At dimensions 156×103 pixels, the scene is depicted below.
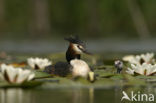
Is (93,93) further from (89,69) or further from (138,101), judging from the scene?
(89,69)

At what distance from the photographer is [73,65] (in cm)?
888

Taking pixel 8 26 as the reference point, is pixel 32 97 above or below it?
below

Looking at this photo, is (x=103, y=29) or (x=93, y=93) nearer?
(x=93, y=93)

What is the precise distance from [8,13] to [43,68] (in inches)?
767

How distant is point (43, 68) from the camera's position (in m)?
10.1

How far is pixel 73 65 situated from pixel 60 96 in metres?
1.68

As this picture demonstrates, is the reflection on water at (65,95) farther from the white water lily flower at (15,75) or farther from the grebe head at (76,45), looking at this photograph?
the grebe head at (76,45)

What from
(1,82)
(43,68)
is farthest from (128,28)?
(1,82)

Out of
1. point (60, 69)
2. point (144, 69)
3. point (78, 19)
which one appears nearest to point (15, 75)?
point (60, 69)

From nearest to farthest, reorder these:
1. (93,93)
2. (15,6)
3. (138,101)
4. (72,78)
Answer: (138,101), (93,93), (72,78), (15,6)

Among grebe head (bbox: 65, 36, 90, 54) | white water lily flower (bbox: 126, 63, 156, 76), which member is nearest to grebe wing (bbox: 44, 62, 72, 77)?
grebe head (bbox: 65, 36, 90, 54)

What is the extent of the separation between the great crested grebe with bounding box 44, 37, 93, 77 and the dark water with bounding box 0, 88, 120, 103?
1.93 ft

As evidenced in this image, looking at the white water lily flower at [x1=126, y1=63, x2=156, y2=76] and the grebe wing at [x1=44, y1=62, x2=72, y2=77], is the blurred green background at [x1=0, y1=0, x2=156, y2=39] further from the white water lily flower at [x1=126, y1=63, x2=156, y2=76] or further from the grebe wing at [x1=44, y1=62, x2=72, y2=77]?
the white water lily flower at [x1=126, y1=63, x2=156, y2=76]

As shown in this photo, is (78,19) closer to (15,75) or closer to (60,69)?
Result: (60,69)
